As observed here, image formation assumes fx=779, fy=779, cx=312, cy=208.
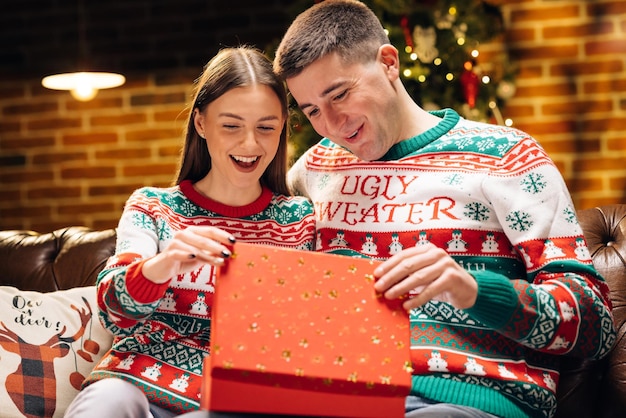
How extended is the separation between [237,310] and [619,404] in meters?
1.08

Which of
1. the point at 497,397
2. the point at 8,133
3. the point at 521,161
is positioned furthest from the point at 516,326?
the point at 8,133

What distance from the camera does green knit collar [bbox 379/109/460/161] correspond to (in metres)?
1.82

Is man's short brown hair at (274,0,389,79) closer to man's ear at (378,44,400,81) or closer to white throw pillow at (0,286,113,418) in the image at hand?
man's ear at (378,44,400,81)

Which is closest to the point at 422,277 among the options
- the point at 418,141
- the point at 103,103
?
the point at 418,141

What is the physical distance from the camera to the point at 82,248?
2.42 meters

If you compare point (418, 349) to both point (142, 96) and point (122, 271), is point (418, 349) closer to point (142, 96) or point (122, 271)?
point (122, 271)

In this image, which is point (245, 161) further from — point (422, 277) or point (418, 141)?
point (422, 277)

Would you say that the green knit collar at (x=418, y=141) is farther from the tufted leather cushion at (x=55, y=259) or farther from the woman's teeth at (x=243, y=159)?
the tufted leather cushion at (x=55, y=259)

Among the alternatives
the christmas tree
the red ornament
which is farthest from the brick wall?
the red ornament

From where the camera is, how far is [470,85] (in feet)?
10.6

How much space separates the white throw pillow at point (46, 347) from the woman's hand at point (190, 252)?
690mm

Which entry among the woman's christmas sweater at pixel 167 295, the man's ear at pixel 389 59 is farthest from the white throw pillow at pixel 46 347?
the man's ear at pixel 389 59

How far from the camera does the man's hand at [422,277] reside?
133 centimetres

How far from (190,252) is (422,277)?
414 millimetres
